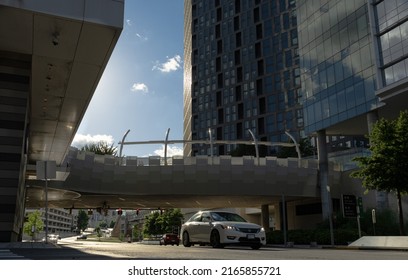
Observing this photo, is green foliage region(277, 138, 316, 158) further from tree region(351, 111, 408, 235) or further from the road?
the road

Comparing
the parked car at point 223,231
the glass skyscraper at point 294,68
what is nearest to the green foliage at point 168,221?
the glass skyscraper at point 294,68

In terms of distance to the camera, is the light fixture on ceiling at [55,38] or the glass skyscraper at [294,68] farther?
the glass skyscraper at [294,68]

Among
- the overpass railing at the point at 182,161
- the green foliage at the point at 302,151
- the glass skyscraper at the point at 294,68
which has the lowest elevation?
the overpass railing at the point at 182,161

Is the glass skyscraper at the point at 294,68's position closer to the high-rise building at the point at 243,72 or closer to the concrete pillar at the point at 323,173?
the concrete pillar at the point at 323,173

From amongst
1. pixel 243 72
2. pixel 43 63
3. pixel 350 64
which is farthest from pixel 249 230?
pixel 243 72

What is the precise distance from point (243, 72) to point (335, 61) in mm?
60178

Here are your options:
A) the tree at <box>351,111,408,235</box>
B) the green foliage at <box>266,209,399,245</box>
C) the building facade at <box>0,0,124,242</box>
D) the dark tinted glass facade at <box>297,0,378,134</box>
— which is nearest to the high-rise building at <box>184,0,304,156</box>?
the dark tinted glass facade at <box>297,0,378,134</box>

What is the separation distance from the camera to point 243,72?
103 metres

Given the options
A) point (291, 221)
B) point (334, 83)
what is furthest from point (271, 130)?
point (334, 83)

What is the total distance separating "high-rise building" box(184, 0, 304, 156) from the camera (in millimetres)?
94250

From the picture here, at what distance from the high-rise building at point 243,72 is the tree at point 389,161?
6214 cm

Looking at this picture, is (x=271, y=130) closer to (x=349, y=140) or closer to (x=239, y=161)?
(x=349, y=140)

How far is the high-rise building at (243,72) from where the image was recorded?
309 feet

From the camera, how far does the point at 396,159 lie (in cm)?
2578
